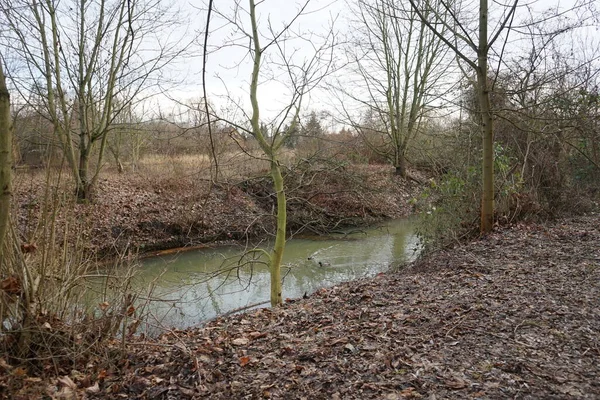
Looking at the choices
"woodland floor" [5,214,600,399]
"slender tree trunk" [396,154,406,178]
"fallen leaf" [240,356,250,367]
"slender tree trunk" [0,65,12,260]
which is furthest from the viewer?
"slender tree trunk" [396,154,406,178]

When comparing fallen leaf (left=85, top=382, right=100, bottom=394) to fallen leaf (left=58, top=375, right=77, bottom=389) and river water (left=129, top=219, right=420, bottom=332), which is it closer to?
fallen leaf (left=58, top=375, right=77, bottom=389)

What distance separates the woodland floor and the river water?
8.33ft

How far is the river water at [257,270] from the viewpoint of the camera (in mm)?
7348

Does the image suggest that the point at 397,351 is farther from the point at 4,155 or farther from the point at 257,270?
the point at 257,270

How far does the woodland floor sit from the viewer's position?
275 cm

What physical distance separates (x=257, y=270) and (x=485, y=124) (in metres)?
5.73

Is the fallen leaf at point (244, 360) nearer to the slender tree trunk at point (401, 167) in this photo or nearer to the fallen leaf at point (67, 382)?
the fallen leaf at point (67, 382)

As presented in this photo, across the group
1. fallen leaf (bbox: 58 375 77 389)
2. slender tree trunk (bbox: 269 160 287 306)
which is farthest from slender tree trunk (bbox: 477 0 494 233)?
fallen leaf (bbox: 58 375 77 389)

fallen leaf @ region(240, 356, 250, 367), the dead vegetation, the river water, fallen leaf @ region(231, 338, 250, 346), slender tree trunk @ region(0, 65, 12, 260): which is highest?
slender tree trunk @ region(0, 65, 12, 260)

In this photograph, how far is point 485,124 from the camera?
22.6 ft

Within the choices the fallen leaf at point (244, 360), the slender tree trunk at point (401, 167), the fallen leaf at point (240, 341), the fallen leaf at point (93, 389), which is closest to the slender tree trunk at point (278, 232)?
the fallen leaf at point (240, 341)

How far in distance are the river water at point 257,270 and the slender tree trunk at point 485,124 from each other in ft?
7.86

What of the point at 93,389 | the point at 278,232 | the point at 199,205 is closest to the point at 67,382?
the point at 93,389

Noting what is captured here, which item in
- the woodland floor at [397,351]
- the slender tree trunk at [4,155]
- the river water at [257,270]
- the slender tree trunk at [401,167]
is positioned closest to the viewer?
the slender tree trunk at [4,155]
